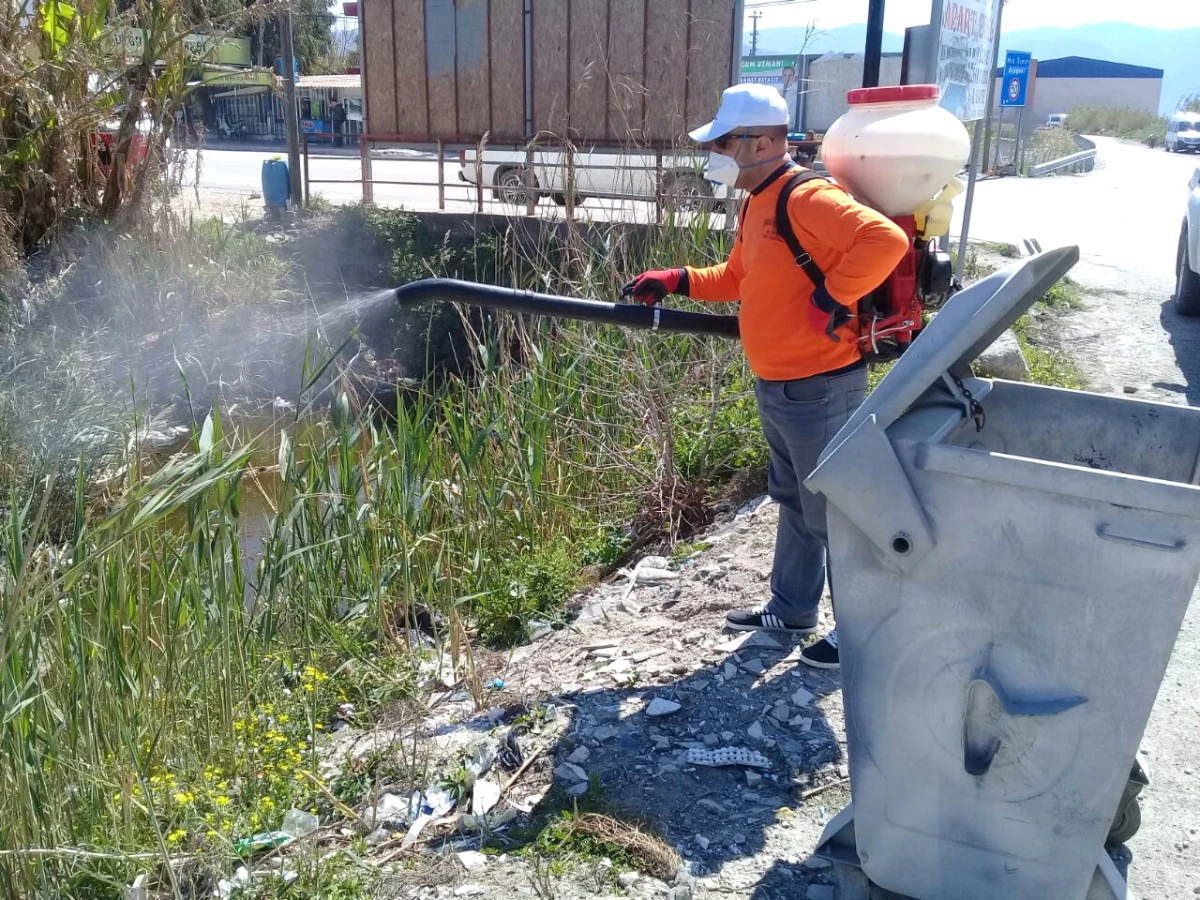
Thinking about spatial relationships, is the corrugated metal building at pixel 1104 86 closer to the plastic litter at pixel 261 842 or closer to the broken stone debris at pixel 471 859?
the broken stone debris at pixel 471 859

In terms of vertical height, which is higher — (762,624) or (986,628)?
(986,628)

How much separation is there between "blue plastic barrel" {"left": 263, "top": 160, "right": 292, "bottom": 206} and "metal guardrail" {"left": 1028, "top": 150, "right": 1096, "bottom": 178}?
620 inches

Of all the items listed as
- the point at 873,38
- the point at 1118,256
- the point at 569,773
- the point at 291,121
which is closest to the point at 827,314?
the point at 569,773

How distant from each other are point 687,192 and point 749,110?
322cm

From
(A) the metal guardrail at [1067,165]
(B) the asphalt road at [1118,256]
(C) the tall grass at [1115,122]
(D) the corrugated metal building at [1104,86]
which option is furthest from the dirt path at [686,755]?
(D) the corrugated metal building at [1104,86]

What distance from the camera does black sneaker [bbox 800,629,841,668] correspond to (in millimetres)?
3354

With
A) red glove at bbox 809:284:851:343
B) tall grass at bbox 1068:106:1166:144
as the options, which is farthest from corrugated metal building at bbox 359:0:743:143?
tall grass at bbox 1068:106:1166:144

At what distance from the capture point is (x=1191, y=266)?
25.9ft

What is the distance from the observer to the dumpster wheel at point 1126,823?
8.36ft

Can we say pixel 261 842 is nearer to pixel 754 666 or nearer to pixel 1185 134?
pixel 754 666

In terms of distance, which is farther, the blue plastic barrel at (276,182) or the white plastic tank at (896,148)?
the blue plastic barrel at (276,182)

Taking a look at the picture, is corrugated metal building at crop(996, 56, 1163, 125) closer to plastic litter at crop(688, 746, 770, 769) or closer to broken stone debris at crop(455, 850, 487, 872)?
plastic litter at crop(688, 746, 770, 769)

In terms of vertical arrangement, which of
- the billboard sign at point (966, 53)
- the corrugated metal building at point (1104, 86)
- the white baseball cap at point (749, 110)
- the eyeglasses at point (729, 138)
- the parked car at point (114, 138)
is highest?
the corrugated metal building at point (1104, 86)

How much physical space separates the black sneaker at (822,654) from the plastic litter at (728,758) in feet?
1.56
